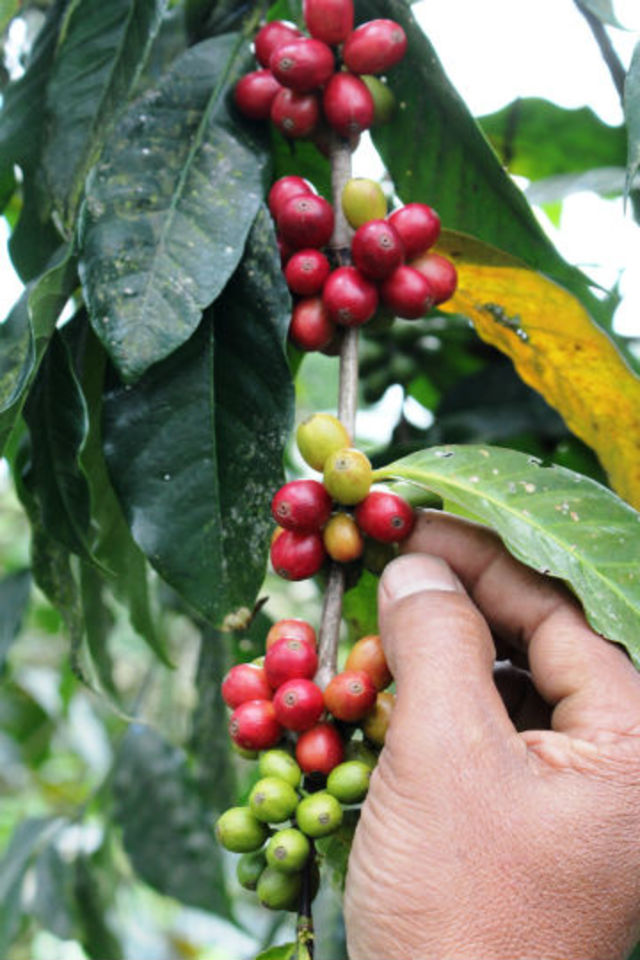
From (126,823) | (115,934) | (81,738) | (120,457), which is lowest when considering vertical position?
(81,738)

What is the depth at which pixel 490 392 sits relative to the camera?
172 cm

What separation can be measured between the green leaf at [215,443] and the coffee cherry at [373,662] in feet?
0.41

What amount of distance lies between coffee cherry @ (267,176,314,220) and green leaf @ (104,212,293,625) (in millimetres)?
22

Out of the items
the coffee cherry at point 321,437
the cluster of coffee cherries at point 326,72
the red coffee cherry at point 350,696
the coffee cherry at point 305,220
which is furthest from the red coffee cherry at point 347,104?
the red coffee cherry at point 350,696

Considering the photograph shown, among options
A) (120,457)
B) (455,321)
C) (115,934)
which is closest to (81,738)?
(115,934)

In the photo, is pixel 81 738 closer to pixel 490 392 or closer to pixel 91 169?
pixel 490 392

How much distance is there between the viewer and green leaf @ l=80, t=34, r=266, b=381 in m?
0.99

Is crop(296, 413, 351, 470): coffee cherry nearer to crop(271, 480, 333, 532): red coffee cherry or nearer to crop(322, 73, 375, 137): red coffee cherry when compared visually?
crop(271, 480, 333, 532): red coffee cherry

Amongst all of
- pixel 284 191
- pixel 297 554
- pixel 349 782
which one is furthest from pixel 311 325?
pixel 349 782

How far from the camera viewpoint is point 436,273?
1086 mm

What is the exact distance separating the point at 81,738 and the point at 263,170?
6.81ft

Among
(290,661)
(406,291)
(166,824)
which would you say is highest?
(406,291)

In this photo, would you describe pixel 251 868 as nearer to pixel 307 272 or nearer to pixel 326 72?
pixel 307 272

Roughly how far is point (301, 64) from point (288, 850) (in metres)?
0.76
